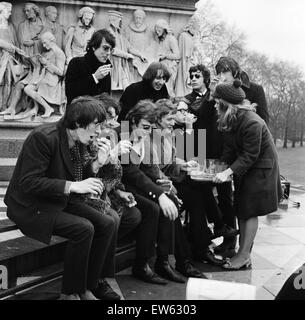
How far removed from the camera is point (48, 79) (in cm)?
849

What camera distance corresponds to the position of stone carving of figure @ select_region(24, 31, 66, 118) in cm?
835

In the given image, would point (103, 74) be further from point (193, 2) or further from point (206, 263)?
point (193, 2)

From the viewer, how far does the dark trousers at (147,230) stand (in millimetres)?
4168

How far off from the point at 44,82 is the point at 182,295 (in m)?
5.54

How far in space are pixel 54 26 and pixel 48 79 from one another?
882 mm

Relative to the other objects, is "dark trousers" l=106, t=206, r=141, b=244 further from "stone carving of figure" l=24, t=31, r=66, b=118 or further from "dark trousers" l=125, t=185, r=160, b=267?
"stone carving of figure" l=24, t=31, r=66, b=118

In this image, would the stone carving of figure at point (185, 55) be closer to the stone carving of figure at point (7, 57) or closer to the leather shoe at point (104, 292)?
the stone carving of figure at point (7, 57)

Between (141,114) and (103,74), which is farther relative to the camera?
(103,74)

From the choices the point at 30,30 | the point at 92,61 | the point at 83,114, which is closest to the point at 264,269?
the point at 83,114

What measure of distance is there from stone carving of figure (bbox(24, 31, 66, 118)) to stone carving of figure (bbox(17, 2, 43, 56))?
126mm

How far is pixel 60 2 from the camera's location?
27.6ft
